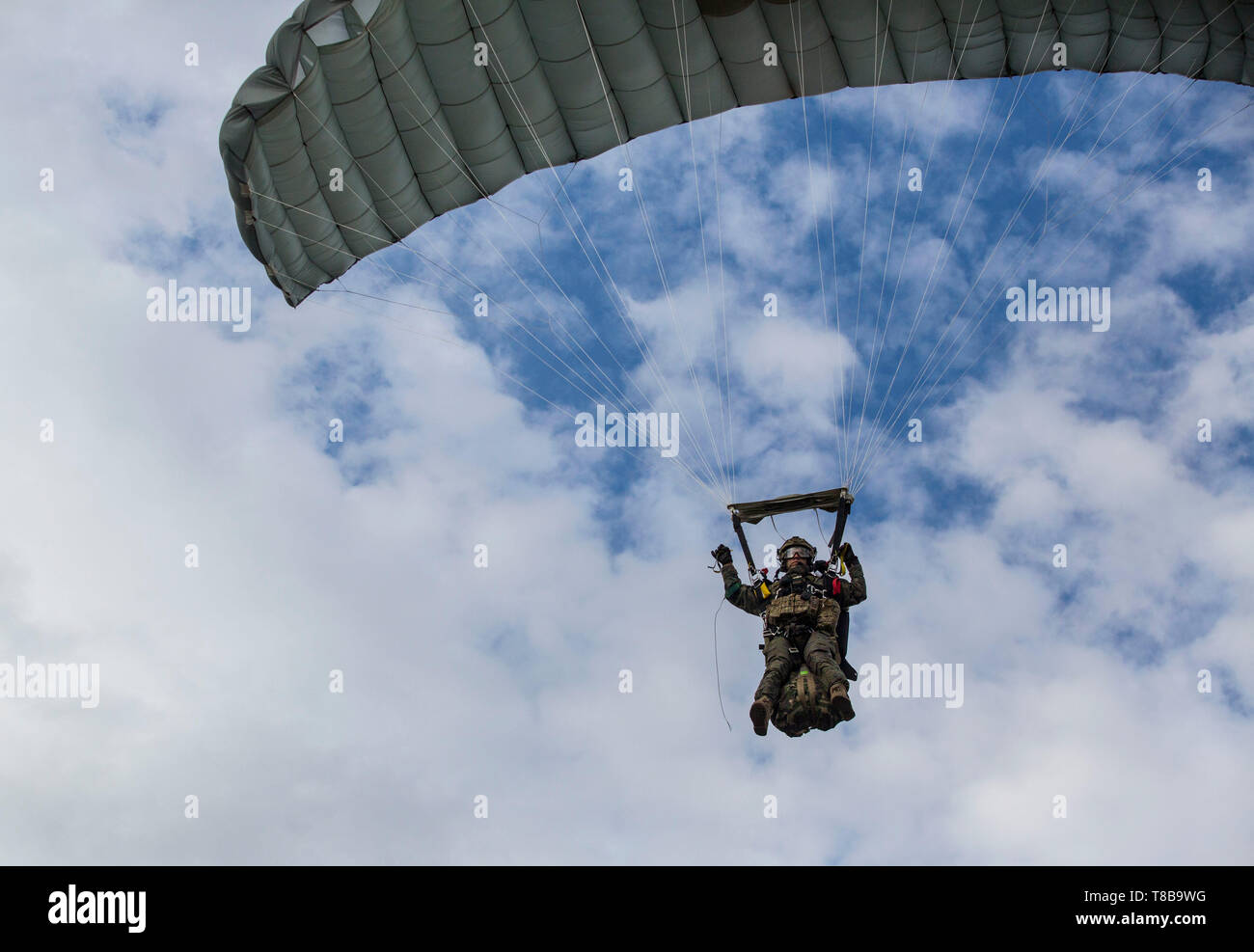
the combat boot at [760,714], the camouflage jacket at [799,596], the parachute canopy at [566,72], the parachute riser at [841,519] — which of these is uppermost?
the parachute canopy at [566,72]

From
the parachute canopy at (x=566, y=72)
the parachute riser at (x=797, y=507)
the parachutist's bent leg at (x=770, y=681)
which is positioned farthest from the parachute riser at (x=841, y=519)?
the parachute canopy at (x=566, y=72)

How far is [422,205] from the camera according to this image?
1237cm

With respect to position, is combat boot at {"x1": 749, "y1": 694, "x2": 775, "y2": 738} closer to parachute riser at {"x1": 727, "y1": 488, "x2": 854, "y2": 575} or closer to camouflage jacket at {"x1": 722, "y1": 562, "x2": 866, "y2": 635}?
camouflage jacket at {"x1": 722, "y1": 562, "x2": 866, "y2": 635}

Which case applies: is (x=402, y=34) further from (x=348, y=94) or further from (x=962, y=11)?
(x=962, y=11)

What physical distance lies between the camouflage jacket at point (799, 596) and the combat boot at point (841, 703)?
0.88 m

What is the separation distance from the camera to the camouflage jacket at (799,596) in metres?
9.73

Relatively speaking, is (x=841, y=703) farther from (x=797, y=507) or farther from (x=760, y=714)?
(x=797, y=507)

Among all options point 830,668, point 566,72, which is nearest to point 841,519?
point 830,668

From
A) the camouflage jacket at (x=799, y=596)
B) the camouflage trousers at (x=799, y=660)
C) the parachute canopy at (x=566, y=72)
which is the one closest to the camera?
the camouflage trousers at (x=799, y=660)

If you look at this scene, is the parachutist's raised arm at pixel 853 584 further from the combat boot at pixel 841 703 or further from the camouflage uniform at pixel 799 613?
the combat boot at pixel 841 703

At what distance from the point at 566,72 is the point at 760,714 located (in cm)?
647
